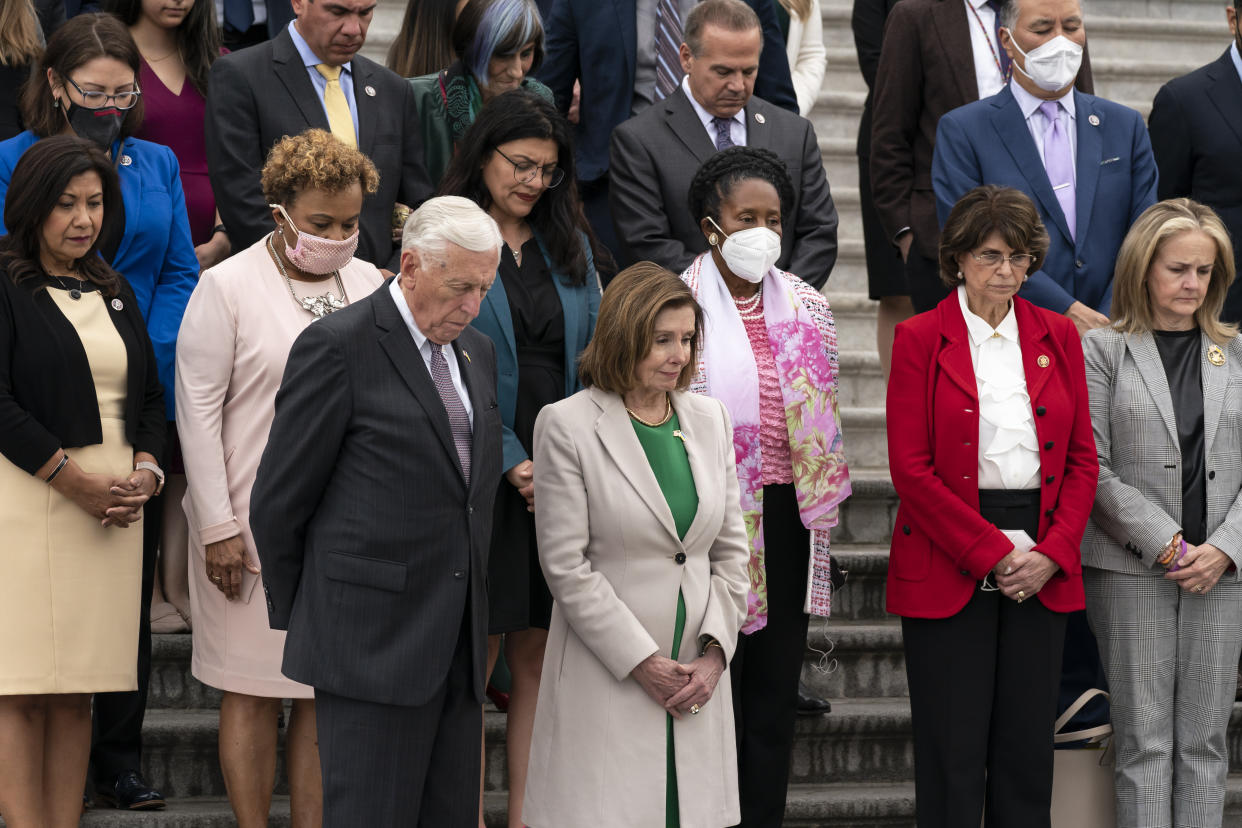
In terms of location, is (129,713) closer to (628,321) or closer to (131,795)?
(131,795)

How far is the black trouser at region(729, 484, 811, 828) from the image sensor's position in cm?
446

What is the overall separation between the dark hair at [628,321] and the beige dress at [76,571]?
1.31 m

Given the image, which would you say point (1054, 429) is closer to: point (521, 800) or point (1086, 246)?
point (1086, 246)

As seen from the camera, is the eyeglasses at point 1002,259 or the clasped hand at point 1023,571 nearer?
the clasped hand at point 1023,571

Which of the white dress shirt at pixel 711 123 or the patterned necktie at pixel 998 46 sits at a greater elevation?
the patterned necktie at pixel 998 46

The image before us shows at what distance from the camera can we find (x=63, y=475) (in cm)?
406

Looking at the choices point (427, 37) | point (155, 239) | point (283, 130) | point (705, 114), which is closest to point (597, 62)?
point (427, 37)

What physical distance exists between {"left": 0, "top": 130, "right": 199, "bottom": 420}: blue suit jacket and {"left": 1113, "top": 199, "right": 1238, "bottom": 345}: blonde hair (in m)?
2.84

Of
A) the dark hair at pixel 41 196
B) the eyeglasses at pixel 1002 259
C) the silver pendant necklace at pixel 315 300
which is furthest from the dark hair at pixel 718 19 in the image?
the dark hair at pixel 41 196

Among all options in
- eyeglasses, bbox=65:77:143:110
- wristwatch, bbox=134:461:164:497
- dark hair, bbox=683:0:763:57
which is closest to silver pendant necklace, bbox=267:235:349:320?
wristwatch, bbox=134:461:164:497

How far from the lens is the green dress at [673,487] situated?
387 cm

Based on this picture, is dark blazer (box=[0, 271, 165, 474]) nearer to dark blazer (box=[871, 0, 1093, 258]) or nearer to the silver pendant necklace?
the silver pendant necklace

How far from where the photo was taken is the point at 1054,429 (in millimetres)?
4387

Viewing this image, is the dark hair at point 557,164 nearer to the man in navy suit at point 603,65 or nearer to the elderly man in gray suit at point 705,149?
the elderly man in gray suit at point 705,149
